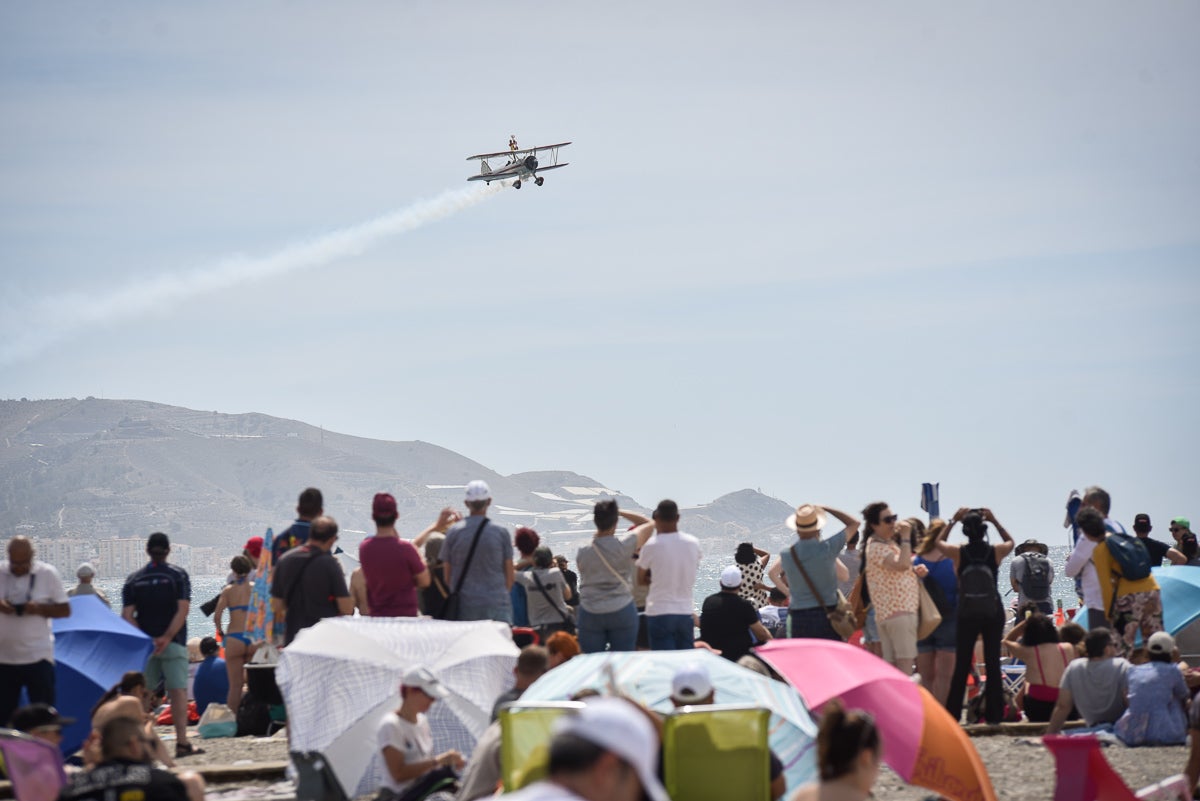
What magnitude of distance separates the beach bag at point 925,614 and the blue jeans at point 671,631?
1710mm

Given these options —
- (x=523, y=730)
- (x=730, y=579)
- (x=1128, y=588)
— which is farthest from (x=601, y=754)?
(x=1128, y=588)

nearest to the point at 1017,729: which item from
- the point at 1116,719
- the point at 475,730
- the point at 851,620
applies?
the point at 1116,719

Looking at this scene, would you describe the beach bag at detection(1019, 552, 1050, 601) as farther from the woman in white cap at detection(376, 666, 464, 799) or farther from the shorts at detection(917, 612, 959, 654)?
the woman in white cap at detection(376, 666, 464, 799)

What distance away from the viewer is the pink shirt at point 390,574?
10031 millimetres

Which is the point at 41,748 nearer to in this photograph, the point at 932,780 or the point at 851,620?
the point at 932,780

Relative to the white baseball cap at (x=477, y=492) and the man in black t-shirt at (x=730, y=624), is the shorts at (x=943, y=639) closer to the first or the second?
the man in black t-shirt at (x=730, y=624)

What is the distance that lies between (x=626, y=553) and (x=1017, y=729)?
3214mm

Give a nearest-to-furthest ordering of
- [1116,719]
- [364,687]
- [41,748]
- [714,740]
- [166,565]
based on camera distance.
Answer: [714,740] → [41,748] → [364,687] → [1116,719] → [166,565]

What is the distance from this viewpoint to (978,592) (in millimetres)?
11078

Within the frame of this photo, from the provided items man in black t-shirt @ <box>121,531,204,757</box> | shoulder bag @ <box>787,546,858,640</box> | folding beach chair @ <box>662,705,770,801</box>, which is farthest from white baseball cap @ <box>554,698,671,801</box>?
man in black t-shirt @ <box>121,531,204,757</box>

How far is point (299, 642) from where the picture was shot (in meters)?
8.37

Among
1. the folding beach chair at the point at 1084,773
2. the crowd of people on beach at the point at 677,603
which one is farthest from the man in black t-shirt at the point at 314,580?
the folding beach chair at the point at 1084,773

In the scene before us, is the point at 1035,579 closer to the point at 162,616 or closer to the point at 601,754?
the point at 162,616

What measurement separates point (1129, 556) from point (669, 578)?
3552 millimetres
